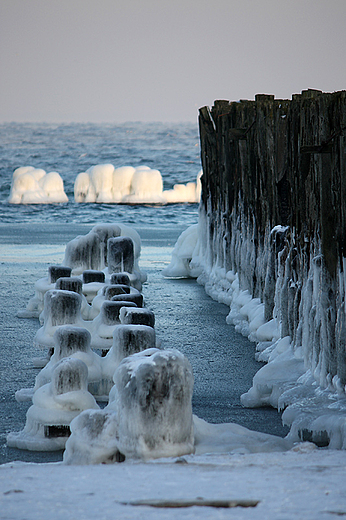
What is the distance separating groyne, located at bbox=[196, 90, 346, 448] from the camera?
3744mm

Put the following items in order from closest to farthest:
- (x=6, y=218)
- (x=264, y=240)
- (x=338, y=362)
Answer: (x=338, y=362), (x=264, y=240), (x=6, y=218)

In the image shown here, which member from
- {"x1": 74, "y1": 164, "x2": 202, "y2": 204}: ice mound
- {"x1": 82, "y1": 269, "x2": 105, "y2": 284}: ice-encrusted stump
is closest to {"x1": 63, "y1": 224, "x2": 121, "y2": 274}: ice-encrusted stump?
{"x1": 82, "y1": 269, "x2": 105, "y2": 284}: ice-encrusted stump

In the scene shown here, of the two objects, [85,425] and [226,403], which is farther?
[226,403]

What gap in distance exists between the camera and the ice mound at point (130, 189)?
3200cm

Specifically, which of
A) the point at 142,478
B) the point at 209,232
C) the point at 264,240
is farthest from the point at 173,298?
the point at 142,478

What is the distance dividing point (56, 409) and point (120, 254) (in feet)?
13.7

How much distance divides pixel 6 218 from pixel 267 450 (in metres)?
21.4

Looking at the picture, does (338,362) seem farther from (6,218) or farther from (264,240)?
(6,218)

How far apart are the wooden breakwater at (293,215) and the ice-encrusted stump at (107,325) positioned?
4.23 ft

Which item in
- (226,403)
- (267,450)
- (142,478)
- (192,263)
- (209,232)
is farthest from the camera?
(192,263)

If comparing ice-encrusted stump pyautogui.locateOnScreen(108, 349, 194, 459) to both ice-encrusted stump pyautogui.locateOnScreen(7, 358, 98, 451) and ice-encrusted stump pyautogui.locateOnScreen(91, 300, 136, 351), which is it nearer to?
ice-encrusted stump pyautogui.locateOnScreen(7, 358, 98, 451)

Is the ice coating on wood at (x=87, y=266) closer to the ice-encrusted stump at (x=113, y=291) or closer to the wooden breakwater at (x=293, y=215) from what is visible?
the ice-encrusted stump at (x=113, y=291)

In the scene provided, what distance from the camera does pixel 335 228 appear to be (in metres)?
3.84

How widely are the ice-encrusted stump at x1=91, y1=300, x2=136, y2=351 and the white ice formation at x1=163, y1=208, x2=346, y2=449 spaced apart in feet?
4.03
